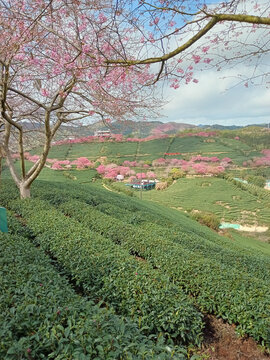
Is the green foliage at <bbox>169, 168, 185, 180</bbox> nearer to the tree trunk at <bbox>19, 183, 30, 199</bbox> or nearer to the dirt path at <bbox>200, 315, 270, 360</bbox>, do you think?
the tree trunk at <bbox>19, 183, 30, 199</bbox>

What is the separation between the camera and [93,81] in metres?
3.57

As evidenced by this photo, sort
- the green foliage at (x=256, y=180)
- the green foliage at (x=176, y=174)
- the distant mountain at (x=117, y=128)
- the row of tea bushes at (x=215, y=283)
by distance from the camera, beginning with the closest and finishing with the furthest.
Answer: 1. the row of tea bushes at (x=215, y=283)
2. the distant mountain at (x=117, y=128)
3. the green foliage at (x=256, y=180)
4. the green foliage at (x=176, y=174)

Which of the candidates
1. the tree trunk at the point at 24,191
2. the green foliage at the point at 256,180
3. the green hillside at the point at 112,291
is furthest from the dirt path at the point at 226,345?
the green foliage at the point at 256,180

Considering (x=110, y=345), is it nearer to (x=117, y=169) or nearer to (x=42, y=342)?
(x=42, y=342)

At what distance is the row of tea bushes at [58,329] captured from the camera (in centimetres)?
143

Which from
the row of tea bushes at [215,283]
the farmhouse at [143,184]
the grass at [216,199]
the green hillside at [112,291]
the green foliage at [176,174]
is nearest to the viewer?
the green hillside at [112,291]

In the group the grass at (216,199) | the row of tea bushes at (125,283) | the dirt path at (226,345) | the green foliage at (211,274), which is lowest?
the grass at (216,199)

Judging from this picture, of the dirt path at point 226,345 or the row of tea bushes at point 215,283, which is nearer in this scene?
the dirt path at point 226,345

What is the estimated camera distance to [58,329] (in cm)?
162

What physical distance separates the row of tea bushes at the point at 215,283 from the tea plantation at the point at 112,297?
0.01 m

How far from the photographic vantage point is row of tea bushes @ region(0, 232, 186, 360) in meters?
1.43

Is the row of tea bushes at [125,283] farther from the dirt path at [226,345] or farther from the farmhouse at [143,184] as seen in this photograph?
the farmhouse at [143,184]

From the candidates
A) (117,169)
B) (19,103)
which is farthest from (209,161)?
(19,103)

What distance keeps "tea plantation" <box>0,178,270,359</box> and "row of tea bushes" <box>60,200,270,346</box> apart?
0.04 ft
